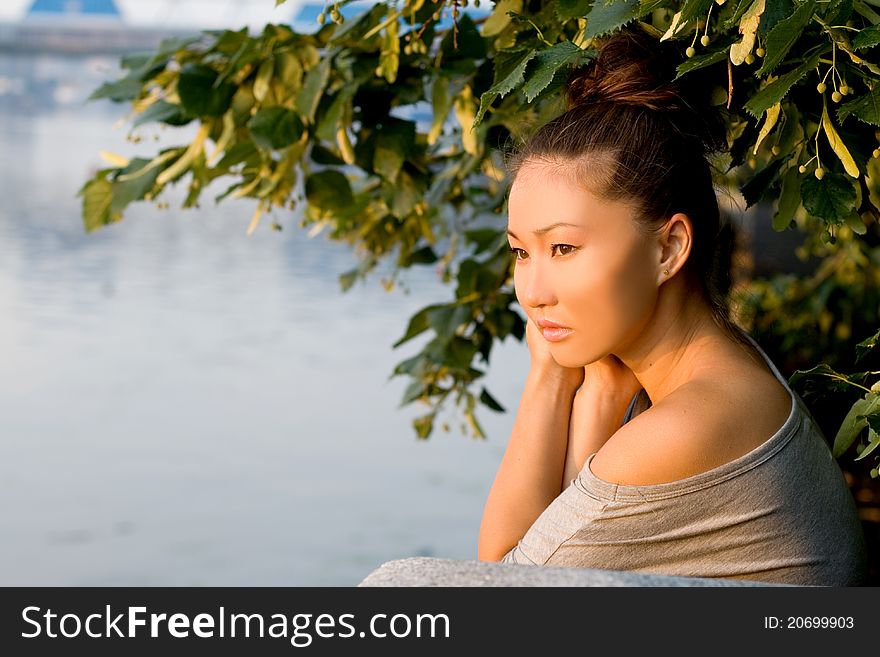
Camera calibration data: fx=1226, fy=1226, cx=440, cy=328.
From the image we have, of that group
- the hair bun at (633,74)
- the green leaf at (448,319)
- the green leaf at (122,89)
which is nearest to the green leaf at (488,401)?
the green leaf at (448,319)

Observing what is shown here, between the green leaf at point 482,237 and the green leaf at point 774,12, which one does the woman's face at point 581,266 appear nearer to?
the green leaf at point 774,12

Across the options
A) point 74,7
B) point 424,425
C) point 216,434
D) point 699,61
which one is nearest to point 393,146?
point 699,61

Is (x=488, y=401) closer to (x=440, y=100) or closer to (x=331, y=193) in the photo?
(x=331, y=193)

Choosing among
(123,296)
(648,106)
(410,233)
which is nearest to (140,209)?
(123,296)

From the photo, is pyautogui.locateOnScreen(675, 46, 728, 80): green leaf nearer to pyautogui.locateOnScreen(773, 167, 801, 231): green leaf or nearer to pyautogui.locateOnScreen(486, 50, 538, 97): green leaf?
pyautogui.locateOnScreen(486, 50, 538, 97): green leaf

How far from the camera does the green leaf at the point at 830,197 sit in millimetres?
1453

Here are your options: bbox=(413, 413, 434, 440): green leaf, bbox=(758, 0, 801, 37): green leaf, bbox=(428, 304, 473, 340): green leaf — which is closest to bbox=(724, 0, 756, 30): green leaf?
bbox=(758, 0, 801, 37): green leaf

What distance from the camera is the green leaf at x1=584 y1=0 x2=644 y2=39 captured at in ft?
4.60

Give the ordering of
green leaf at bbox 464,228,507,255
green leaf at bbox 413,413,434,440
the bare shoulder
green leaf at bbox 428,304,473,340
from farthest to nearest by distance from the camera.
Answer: green leaf at bbox 413,413,434,440, green leaf at bbox 464,228,507,255, green leaf at bbox 428,304,473,340, the bare shoulder

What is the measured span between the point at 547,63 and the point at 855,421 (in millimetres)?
573

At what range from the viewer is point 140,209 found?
2014cm

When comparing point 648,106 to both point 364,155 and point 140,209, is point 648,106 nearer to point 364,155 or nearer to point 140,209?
point 364,155

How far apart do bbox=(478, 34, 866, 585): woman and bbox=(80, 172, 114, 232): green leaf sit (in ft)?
3.11

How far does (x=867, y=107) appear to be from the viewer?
1.35 meters
